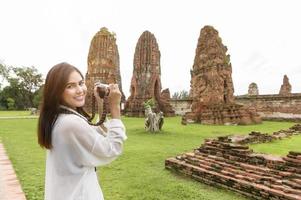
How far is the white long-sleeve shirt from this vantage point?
169cm

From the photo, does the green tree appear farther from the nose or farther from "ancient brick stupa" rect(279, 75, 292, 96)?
the nose

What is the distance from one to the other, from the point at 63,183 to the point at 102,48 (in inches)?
1152

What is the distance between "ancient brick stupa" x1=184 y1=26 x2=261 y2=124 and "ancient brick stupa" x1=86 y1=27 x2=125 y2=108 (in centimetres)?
1202

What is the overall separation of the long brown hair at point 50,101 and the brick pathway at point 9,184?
280 cm

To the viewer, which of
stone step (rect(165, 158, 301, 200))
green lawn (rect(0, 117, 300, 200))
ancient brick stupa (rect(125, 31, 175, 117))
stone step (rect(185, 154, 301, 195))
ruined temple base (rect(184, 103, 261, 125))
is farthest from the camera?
ancient brick stupa (rect(125, 31, 175, 117))

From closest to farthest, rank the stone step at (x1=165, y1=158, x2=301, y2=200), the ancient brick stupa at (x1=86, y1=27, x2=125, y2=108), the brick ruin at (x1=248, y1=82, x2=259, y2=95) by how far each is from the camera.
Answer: the stone step at (x1=165, y1=158, x2=301, y2=200) → the brick ruin at (x1=248, y1=82, x2=259, y2=95) → the ancient brick stupa at (x1=86, y1=27, x2=125, y2=108)

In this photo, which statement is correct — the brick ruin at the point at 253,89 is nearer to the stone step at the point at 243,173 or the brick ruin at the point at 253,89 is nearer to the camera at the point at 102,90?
the stone step at the point at 243,173

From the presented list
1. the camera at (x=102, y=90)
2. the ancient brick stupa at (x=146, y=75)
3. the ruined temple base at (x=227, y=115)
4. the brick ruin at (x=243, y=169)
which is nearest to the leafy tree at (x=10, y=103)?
the ancient brick stupa at (x=146, y=75)

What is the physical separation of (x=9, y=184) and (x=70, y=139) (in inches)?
146

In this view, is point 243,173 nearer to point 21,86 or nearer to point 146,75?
point 146,75

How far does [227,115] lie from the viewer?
56.1 ft

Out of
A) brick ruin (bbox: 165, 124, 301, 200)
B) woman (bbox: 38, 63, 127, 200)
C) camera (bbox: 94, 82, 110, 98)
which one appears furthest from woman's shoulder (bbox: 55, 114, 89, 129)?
brick ruin (bbox: 165, 124, 301, 200)

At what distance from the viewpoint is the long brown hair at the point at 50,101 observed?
1755mm

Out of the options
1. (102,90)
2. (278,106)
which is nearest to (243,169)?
(102,90)
